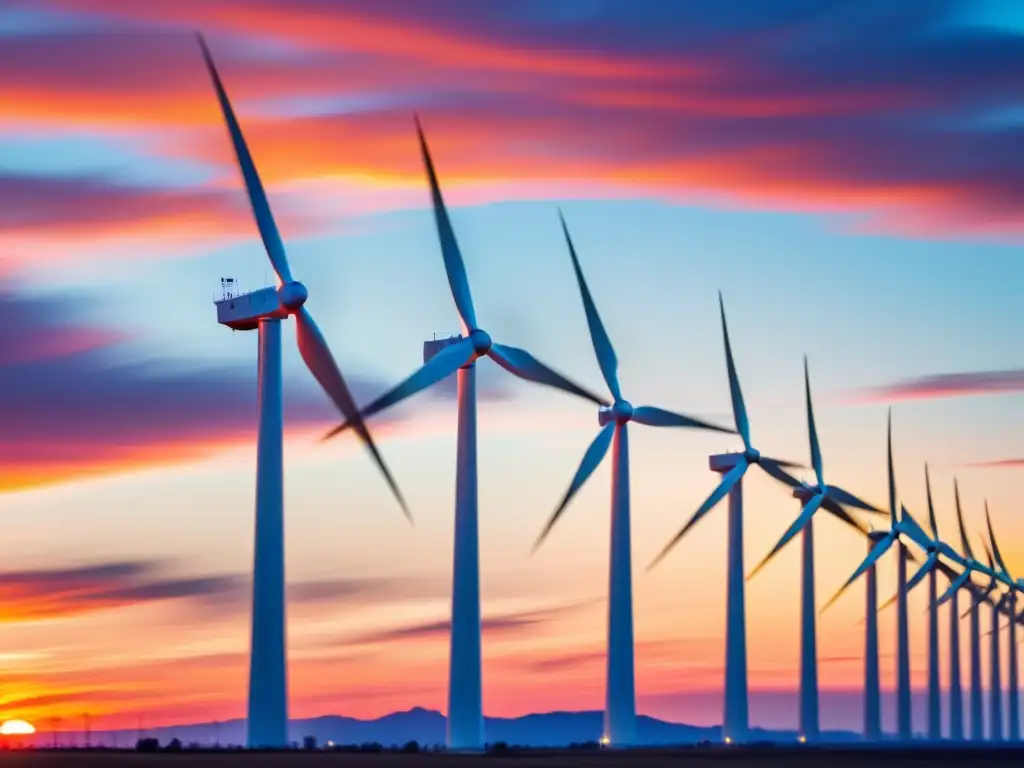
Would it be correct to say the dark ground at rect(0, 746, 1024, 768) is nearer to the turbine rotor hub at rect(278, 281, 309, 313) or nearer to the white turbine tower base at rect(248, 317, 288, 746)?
the white turbine tower base at rect(248, 317, 288, 746)

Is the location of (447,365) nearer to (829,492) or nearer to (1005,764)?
(1005,764)

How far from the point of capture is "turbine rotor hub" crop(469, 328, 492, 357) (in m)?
109

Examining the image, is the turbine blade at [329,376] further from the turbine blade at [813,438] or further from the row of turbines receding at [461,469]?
the turbine blade at [813,438]

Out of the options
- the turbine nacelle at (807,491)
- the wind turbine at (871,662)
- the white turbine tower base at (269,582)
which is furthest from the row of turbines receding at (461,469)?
the wind turbine at (871,662)

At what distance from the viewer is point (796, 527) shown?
159 meters

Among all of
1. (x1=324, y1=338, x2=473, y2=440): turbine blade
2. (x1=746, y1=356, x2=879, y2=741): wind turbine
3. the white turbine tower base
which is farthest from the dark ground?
(x1=746, y1=356, x2=879, y2=741): wind turbine

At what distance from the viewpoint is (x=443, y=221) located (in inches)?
4215

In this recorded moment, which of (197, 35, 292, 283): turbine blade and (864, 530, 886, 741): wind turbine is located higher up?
(197, 35, 292, 283): turbine blade

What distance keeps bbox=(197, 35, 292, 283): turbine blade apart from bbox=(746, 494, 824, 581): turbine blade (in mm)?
63541

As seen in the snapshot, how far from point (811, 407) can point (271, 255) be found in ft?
233

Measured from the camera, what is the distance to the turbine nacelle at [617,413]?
128 metres

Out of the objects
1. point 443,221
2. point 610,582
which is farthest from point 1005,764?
point 443,221

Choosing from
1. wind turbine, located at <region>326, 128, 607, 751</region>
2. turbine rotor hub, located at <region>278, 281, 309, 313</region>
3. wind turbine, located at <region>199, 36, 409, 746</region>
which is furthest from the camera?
wind turbine, located at <region>326, 128, 607, 751</region>

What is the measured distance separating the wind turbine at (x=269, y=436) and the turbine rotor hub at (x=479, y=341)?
1366 cm
